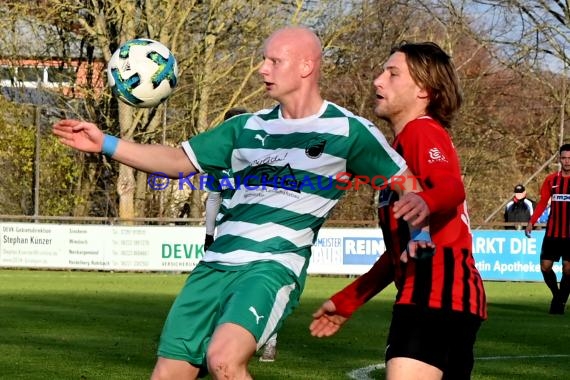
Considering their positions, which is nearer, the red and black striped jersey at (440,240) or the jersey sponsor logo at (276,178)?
the red and black striped jersey at (440,240)

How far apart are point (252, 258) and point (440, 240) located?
3.40 feet

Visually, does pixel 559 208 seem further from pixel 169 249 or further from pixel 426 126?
pixel 426 126

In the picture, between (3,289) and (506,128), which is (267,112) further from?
(506,128)

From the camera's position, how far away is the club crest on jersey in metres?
5.83

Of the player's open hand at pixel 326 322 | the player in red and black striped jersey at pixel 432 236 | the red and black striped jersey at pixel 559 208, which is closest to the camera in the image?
the player in red and black striped jersey at pixel 432 236

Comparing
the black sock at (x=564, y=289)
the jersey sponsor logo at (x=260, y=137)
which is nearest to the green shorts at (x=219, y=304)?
the jersey sponsor logo at (x=260, y=137)

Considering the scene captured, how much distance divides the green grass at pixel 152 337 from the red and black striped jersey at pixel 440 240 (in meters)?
4.50

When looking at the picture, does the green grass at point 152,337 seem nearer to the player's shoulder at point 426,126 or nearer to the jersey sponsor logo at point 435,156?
the player's shoulder at point 426,126

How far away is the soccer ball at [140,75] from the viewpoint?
364 inches

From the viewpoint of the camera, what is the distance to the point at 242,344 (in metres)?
5.42

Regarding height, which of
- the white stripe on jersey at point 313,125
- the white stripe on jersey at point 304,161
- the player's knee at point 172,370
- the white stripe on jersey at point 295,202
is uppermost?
the white stripe on jersey at point 313,125

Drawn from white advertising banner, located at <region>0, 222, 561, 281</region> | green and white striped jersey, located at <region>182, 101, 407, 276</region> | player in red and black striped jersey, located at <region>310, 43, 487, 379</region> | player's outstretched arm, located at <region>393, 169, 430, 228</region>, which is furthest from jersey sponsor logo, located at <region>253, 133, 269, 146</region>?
white advertising banner, located at <region>0, 222, 561, 281</region>

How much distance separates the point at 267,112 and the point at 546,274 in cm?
1228

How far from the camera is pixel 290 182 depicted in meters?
5.81
